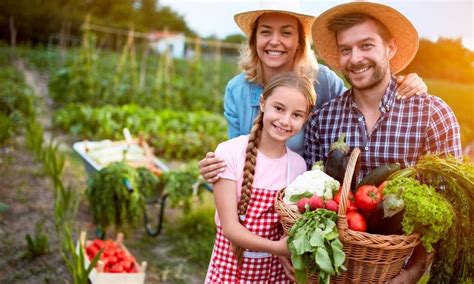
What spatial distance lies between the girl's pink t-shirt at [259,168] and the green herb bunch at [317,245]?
21.1 inches

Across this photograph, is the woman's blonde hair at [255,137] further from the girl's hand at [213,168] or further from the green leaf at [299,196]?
the green leaf at [299,196]

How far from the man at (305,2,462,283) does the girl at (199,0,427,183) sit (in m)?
0.18

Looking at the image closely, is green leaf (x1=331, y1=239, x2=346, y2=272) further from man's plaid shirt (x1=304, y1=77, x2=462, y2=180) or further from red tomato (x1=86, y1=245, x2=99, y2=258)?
red tomato (x1=86, y1=245, x2=99, y2=258)

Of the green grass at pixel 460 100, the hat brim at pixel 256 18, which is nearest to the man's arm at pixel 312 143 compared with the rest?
the hat brim at pixel 256 18

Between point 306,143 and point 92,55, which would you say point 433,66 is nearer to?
point 306,143

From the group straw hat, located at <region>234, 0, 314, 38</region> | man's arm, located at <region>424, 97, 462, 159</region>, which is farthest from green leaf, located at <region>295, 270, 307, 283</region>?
straw hat, located at <region>234, 0, 314, 38</region>

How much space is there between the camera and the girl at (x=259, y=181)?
2.39 m

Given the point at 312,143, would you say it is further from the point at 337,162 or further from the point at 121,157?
the point at 121,157

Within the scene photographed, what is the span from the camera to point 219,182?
243 centimetres

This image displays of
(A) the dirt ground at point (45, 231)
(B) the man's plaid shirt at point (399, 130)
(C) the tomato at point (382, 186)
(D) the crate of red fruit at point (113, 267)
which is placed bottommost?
(A) the dirt ground at point (45, 231)

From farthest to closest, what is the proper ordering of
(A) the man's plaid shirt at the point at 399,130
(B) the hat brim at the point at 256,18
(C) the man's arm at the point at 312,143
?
(B) the hat brim at the point at 256,18, (C) the man's arm at the point at 312,143, (A) the man's plaid shirt at the point at 399,130

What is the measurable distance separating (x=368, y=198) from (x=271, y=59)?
121 centimetres

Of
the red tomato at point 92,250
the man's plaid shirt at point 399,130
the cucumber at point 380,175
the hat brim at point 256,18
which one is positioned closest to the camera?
the cucumber at point 380,175

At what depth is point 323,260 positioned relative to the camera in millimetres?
1845
